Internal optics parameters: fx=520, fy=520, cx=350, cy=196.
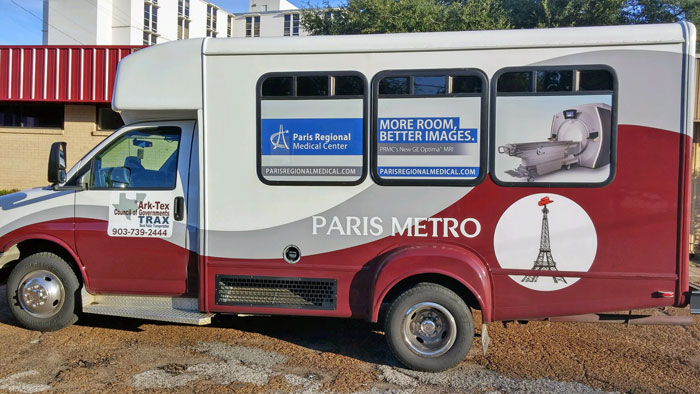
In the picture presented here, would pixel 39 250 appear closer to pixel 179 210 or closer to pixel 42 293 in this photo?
pixel 42 293

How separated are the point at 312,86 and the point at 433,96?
1063 millimetres

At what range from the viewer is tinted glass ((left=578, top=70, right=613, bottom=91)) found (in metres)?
4.20

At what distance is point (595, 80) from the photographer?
13.9ft

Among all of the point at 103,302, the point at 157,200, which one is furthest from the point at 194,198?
the point at 103,302

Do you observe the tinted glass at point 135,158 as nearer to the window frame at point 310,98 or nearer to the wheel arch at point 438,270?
the window frame at point 310,98

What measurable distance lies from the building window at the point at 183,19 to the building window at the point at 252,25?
33.4ft

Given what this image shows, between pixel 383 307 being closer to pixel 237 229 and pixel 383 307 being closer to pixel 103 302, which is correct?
pixel 237 229

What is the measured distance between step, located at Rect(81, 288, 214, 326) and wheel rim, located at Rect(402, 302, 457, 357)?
1855mm

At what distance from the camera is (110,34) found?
191 ft

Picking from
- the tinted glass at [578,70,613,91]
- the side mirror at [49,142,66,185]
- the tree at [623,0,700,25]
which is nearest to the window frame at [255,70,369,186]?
the tinted glass at [578,70,613,91]

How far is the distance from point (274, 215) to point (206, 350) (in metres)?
1.47

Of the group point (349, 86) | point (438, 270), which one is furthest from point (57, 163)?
point (438, 270)

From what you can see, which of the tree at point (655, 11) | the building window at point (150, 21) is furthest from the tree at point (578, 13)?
the building window at point (150, 21)

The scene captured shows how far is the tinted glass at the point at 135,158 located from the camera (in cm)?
505
